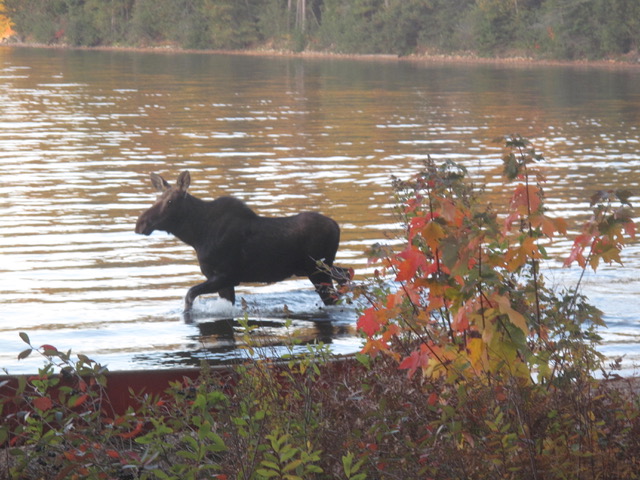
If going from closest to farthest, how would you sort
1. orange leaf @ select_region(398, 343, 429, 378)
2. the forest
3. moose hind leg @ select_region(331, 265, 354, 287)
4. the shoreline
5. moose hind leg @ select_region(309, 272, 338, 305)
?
1. orange leaf @ select_region(398, 343, 429, 378)
2. moose hind leg @ select_region(331, 265, 354, 287)
3. moose hind leg @ select_region(309, 272, 338, 305)
4. the shoreline
5. the forest

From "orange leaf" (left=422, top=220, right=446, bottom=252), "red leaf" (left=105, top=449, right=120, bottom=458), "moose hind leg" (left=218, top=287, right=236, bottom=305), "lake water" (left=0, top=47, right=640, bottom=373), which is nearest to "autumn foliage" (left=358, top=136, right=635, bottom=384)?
"orange leaf" (left=422, top=220, right=446, bottom=252)

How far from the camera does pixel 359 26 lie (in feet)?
317

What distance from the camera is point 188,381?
588 centimetres

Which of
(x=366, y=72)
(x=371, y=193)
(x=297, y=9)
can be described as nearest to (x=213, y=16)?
(x=297, y=9)

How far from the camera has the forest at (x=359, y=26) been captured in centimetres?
7862

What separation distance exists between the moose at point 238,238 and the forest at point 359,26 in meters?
68.2

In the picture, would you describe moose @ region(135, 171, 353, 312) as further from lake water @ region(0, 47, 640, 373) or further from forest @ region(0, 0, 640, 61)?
forest @ region(0, 0, 640, 61)

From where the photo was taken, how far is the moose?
37.3ft

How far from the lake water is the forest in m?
21.1

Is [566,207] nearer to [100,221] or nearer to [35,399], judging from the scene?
[100,221]

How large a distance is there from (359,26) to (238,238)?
87022 mm

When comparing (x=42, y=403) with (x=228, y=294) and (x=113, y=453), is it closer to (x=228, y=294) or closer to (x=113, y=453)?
(x=113, y=453)

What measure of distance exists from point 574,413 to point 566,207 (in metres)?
13.8

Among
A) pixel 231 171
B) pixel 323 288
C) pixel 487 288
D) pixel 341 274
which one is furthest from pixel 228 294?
pixel 231 171
